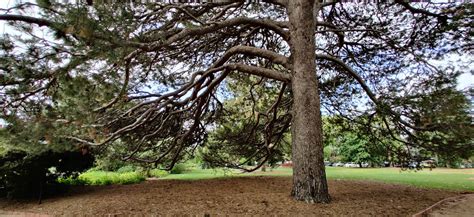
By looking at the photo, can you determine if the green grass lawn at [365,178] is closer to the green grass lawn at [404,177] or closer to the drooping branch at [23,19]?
the green grass lawn at [404,177]

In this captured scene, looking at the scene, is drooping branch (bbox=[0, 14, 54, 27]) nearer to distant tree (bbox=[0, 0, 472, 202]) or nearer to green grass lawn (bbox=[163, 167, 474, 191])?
distant tree (bbox=[0, 0, 472, 202])

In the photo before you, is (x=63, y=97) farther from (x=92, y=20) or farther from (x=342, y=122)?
(x=342, y=122)

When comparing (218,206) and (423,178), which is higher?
(423,178)

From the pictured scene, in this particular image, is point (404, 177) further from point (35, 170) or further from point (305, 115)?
point (35, 170)

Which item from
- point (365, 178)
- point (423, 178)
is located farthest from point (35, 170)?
point (423, 178)

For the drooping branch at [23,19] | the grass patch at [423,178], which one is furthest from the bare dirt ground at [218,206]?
the drooping branch at [23,19]

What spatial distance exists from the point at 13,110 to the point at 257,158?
6.46 m

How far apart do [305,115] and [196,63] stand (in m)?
4.09

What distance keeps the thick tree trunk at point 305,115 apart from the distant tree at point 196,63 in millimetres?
20

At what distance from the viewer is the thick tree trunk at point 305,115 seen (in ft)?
18.2

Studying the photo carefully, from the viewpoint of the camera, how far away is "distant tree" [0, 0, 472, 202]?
3.63m

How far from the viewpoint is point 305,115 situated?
582 cm

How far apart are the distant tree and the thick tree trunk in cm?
2

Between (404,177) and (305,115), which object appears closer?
(305,115)
